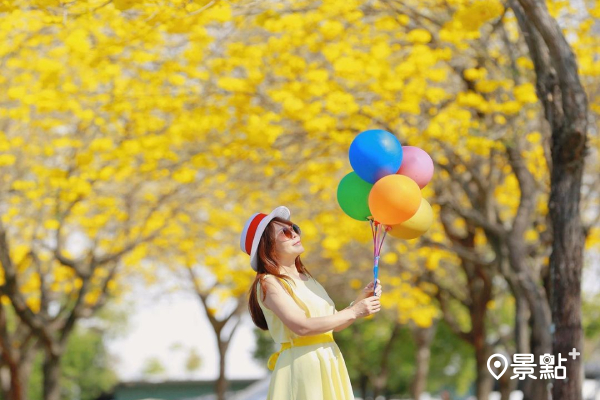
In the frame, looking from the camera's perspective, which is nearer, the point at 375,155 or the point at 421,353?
the point at 375,155

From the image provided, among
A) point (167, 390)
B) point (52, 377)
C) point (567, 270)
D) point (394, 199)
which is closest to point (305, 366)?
point (394, 199)

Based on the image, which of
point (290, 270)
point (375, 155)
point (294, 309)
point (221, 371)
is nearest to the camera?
point (294, 309)

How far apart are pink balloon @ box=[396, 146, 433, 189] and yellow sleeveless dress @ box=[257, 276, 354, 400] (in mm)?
1015

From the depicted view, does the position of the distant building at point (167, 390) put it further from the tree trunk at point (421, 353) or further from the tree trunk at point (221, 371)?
the tree trunk at point (221, 371)

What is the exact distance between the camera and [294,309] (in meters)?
4.29

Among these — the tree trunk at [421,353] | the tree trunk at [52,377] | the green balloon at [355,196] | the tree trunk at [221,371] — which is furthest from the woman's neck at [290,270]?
the tree trunk at [421,353]

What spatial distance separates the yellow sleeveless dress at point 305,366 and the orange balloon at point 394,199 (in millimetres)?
623

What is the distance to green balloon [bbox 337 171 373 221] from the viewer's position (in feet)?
16.7

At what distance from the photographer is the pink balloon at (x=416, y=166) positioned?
5.16 metres

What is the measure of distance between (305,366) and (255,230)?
0.68 m

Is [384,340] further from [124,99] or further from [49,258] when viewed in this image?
[124,99]

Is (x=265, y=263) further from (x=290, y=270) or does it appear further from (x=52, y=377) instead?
(x=52, y=377)

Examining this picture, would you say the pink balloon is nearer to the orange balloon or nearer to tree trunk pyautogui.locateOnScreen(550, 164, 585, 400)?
the orange balloon

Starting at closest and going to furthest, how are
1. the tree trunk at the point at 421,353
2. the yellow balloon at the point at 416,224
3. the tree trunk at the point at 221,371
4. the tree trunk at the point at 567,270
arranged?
1. the yellow balloon at the point at 416,224
2. the tree trunk at the point at 567,270
3. the tree trunk at the point at 221,371
4. the tree trunk at the point at 421,353
